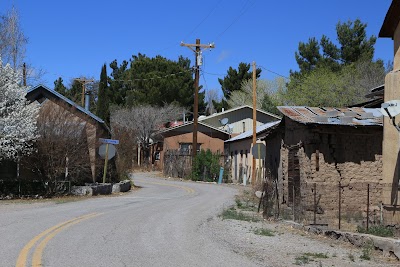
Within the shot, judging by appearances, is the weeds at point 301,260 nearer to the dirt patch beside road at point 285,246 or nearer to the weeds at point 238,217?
the dirt patch beside road at point 285,246

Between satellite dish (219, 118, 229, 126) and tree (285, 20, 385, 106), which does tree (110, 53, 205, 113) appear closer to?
satellite dish (219, 118, 229, 126)

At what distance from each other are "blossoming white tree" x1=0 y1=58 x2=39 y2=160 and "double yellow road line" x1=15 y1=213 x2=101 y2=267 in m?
7.70

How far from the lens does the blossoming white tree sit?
2103 centimetres

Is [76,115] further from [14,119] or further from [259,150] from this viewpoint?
[259,150]

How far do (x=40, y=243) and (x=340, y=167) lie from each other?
1152 cm

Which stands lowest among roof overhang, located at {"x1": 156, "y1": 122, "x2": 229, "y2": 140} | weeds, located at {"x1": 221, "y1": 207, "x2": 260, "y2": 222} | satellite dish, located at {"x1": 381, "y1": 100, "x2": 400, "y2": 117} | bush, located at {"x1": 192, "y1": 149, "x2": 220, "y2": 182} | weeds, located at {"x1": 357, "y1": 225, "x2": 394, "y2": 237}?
weeds, located at {"x1": 221, "y1": 207, "x2": 260, "y2": 222}

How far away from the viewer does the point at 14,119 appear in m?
21.2

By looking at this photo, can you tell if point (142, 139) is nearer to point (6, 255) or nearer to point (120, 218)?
point (120, 218)

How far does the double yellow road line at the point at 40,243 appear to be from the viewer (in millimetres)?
8258

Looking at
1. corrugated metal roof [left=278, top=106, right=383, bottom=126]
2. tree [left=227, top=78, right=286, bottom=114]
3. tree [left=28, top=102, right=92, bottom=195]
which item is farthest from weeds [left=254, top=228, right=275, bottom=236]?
tree [left=227, top=78, right=286, bottom=114]

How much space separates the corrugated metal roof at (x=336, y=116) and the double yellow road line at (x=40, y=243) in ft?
28.0

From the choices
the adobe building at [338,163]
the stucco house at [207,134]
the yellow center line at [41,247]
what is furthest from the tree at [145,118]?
the yellow center line at [41,247]

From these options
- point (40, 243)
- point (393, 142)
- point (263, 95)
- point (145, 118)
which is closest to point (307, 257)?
point (40, 243)

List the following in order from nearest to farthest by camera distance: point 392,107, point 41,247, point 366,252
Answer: point 41,247 → point 366,252 → point 392,107
